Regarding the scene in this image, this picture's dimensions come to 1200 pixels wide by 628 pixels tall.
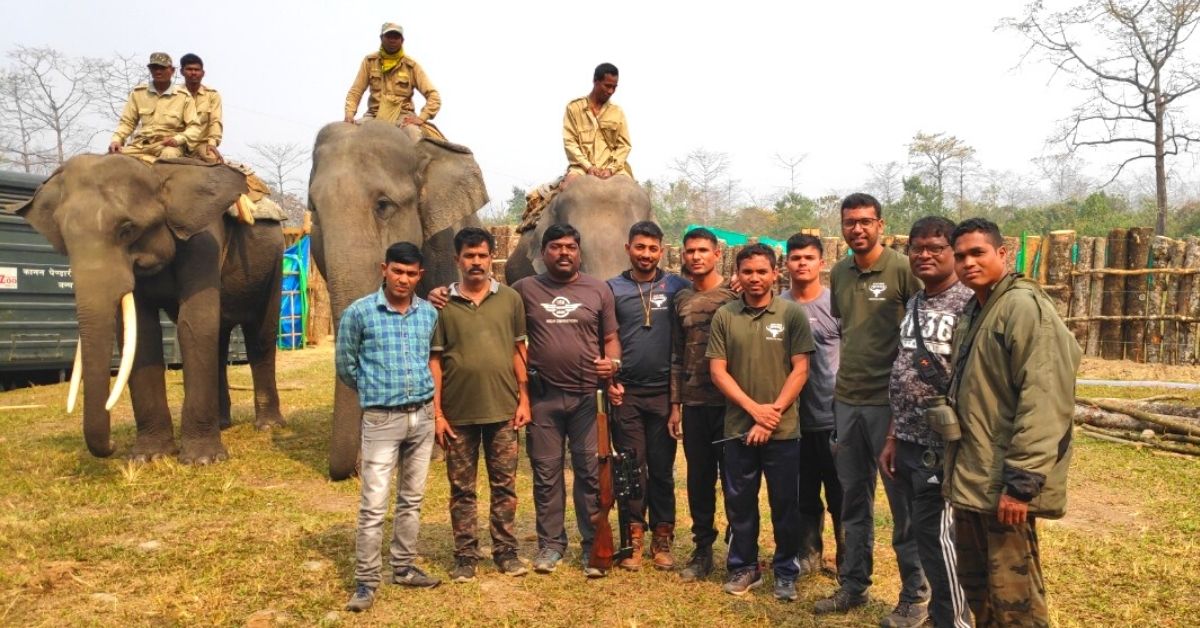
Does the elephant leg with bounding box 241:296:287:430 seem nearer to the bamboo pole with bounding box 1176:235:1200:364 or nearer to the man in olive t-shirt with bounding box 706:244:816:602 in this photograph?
the man in olive t-shirt with bounding box 706:244:816:602

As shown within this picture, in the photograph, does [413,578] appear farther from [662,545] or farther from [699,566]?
[699,566]

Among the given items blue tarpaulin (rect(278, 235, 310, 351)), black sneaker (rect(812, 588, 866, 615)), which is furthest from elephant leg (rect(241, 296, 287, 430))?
blue tarpaulin (rect(278, 235, 310, 351))

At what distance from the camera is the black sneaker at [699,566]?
5.13m

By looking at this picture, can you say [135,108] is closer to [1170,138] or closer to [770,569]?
[770,569]

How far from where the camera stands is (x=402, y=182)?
8.04 metres

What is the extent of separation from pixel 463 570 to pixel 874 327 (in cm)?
264

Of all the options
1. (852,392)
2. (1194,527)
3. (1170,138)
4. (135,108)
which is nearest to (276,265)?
(135,108)

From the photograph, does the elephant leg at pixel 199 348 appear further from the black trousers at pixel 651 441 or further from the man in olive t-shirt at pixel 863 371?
the man in olive t-shirt at pixel 863 371

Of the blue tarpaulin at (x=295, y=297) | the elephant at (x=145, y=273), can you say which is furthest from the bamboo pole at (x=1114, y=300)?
the blue tarpaulin at (x=295, y=297)

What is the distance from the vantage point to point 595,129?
27.4ft

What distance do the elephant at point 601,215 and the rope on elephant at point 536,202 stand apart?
2.14ft

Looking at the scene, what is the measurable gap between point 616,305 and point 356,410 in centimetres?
264

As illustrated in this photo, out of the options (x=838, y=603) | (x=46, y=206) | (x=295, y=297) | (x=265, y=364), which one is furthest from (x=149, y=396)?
(x=295, y=297)

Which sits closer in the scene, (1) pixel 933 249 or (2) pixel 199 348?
(1) pixel 933 249
